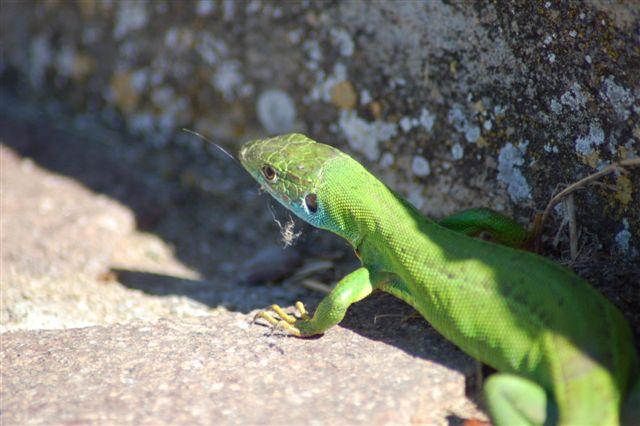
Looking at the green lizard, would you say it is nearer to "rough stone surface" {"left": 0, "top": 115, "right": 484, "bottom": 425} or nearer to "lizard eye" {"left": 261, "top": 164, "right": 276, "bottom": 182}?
"lizard eye" {"left": 261, "top": 164, "right": 276, "bottom": 182}

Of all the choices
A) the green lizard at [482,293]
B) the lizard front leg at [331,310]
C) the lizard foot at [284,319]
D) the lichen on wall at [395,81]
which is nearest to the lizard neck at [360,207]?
the green lizard at [482,293]

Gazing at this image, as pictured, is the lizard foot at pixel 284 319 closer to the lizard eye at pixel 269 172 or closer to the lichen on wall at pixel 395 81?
the lizard eye at pixel 269 172

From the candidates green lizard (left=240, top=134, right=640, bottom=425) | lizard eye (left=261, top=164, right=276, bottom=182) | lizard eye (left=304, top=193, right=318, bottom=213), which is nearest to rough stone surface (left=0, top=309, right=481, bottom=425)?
green lizard (left=240, top=134, right=640, bottom=425)

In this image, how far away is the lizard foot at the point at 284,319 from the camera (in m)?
3.85

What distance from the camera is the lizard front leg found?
12.1 ft

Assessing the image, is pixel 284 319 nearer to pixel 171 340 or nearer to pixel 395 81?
pixel 171 340

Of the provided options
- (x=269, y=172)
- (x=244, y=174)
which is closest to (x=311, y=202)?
(x=269, y=172)

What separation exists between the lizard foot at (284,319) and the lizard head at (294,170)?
0.47 meters

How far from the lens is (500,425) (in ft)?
10.2

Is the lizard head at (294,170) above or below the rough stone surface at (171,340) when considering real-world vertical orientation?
above

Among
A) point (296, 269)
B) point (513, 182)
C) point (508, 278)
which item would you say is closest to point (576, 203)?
point (513, 182)

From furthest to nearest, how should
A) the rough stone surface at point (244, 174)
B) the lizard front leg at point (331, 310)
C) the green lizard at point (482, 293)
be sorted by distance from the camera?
the lizard front leg at point (331, 310) < the rough stone surface at point (244, 174) < the green lizard at point (482, 293)

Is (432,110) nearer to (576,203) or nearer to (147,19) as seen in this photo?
(576,203)

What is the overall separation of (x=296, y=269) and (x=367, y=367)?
1.69 meters
